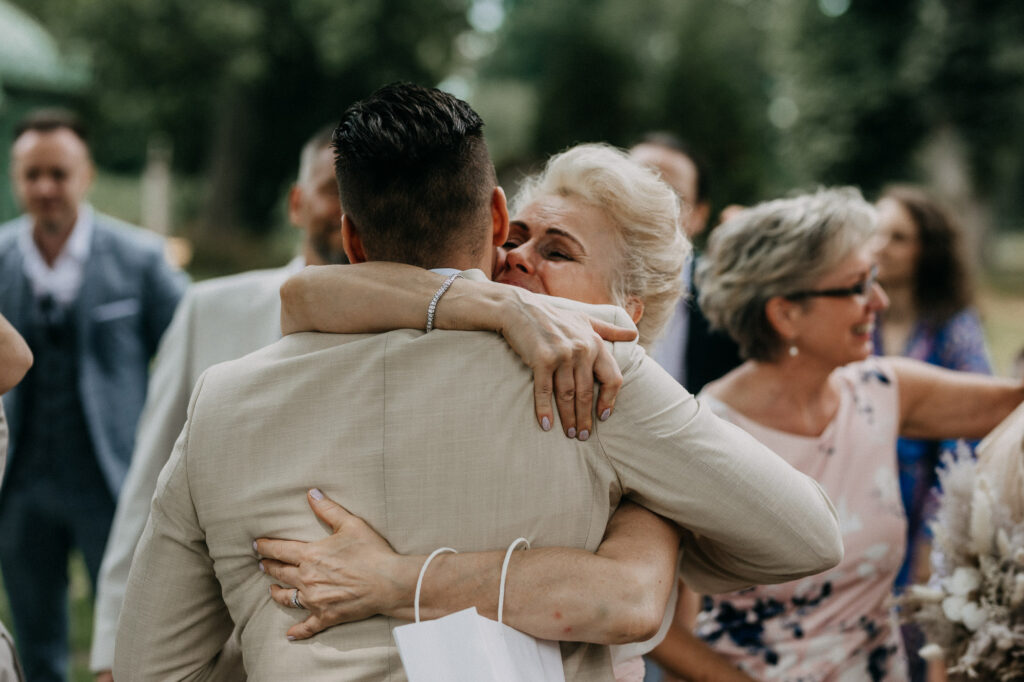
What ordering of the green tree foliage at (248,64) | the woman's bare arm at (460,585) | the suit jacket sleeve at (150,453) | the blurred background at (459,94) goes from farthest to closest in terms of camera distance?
the blurred background at (459,94) → the green tree foliage at (248,64) → the suit jacket sleeve at (150,453) → the woman's bare arm at (460,585)

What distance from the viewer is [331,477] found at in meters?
1.73

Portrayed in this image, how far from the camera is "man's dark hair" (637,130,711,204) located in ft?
16.7

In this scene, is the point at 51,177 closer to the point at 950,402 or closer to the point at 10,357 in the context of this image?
the point at 10,357

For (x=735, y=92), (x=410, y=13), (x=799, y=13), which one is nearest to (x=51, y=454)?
(x=410, y=13)

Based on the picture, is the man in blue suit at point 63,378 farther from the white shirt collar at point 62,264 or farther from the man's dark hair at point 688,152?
the man's dark hair at point 688,152

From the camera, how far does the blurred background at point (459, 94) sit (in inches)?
923

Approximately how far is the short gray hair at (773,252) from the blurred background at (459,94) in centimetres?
1738

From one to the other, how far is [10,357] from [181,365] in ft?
3.93

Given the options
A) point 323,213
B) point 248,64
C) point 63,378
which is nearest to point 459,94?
point 248,64

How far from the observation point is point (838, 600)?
3.01 m

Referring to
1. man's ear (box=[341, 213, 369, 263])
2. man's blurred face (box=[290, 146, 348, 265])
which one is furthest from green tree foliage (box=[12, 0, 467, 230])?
man's ear (box=[341, 213, 369, 263])

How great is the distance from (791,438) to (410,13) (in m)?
22.8

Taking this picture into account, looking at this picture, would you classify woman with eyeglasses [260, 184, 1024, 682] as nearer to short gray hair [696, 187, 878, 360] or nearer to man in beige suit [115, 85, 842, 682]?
short gray hair [696, 187, 878, 360]

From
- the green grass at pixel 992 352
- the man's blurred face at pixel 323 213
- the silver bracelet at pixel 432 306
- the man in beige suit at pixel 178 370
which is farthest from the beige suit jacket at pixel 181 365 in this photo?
the green grass at pixel 992 352
